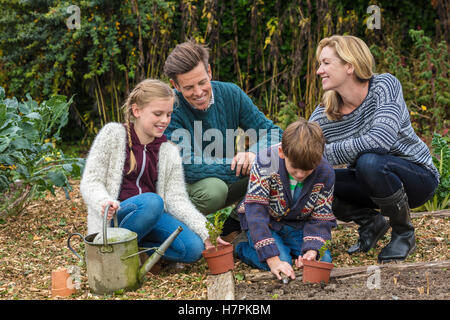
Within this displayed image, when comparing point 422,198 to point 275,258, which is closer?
point 275,258

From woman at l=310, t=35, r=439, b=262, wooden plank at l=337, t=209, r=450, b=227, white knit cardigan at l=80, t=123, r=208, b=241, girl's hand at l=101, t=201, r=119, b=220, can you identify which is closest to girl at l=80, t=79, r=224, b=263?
white knit cardigan at l=80, t=123, r=208, b=241

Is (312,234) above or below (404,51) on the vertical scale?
below

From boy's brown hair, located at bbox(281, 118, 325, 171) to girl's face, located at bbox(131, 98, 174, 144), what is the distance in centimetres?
64

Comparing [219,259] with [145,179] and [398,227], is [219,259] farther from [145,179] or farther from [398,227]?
[398,227]

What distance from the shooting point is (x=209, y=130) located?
2908 millimetres

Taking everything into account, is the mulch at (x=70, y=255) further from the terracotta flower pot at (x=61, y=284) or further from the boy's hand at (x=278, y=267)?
the boy's hand at (x=278, y=267)

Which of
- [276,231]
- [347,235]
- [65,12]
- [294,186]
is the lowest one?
[347,235]

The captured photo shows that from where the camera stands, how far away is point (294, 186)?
2402mm

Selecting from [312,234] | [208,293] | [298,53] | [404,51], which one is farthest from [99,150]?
[404,51]

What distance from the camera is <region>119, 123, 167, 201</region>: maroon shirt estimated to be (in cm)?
254

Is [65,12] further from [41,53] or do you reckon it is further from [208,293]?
[208,293]

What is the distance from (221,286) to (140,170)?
30.0 inches

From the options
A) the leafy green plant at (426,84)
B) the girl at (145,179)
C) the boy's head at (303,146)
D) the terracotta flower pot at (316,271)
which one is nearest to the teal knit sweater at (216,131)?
the girl at (145,179)
